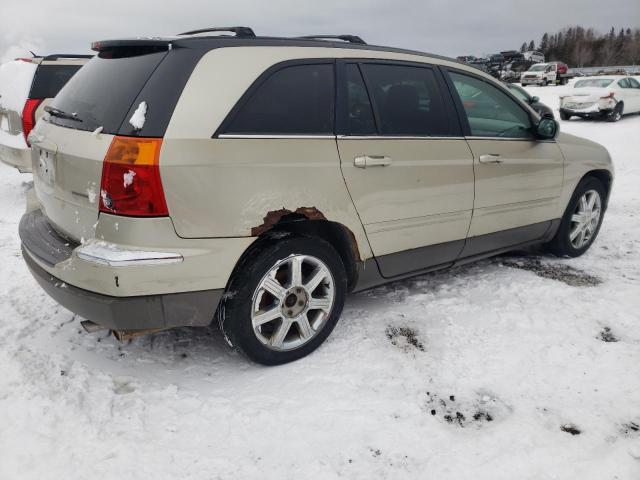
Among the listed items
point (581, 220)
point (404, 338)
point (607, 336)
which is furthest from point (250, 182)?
point (581, 220)

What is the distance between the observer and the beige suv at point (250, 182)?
2336mm

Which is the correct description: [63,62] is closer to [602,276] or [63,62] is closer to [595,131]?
[602,276]

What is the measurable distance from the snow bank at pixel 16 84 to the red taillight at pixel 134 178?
4.93 metres

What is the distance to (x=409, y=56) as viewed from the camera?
344 cm

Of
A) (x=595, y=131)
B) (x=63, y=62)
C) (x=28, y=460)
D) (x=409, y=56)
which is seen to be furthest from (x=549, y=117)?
(x=595, y=131)

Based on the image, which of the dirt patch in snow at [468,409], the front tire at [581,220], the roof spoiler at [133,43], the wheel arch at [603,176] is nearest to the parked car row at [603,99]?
the wheel arch at [603,176]

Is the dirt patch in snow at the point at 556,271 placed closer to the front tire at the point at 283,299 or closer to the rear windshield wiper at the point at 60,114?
the front tire at the point at 283,299

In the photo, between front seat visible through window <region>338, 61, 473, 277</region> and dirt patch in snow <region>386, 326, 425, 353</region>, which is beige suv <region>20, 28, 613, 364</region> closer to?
front seat visible through window <region>338, 61, 473, 277</region>

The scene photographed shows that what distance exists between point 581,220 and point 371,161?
2.84m

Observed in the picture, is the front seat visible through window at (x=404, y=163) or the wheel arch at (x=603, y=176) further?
the wheel arch at (x=603, y=176)

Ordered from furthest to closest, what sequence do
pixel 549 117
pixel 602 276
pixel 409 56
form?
pixel 602 276 < pixel 549 117 < pixel 409 56

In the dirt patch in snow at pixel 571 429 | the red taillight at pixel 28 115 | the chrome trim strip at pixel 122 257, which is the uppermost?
the red taillight at pixel 28 115

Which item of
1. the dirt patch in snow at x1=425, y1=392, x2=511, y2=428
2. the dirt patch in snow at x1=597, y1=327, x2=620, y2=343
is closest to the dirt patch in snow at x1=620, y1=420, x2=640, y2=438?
the dirt patch in snow at x1=425, y1=392, x2=511, y2=428

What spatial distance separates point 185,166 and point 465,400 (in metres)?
1.83
